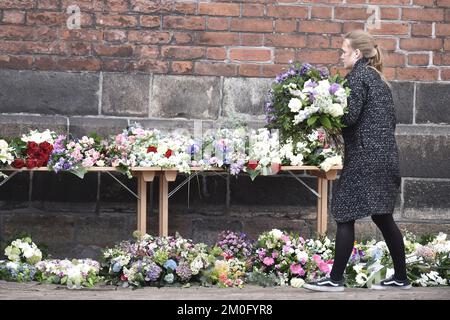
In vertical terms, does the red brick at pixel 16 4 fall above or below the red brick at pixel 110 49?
above

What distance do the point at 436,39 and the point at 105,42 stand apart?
2.83 m

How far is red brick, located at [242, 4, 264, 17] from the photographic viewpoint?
744 cm

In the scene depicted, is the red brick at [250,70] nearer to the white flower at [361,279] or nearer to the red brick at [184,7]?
the red brick at [184,7]

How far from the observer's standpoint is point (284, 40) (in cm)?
748

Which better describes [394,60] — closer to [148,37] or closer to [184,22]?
[184,22]

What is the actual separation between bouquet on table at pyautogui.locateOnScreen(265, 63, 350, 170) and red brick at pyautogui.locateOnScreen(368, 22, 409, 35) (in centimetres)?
Answer: 81

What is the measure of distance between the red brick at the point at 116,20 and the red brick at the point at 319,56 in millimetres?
1457

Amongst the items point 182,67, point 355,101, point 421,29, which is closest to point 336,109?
point 355,101

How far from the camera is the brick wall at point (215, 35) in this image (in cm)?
734

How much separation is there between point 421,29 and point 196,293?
314cm

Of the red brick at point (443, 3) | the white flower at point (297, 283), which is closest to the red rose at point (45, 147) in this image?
the white flower at point (297, 283)

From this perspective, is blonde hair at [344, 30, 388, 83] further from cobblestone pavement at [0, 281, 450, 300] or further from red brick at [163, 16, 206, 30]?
red brick at [163, 16, 206, 30]

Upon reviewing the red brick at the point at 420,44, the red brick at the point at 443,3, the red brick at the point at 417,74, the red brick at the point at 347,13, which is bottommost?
the red brick at the point at 417,74

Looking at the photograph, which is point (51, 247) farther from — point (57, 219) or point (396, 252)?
point (396, 252)
